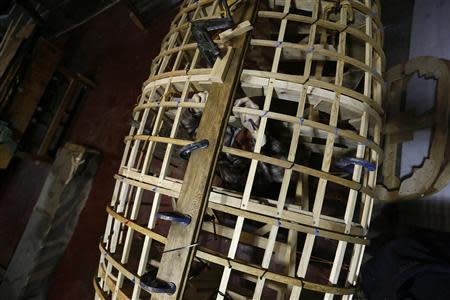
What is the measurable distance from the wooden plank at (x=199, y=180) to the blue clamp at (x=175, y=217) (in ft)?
0.09

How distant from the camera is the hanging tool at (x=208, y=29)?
1702mm

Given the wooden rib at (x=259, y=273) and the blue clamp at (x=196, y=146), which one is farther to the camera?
the blue clamp at (x=196, y=146)

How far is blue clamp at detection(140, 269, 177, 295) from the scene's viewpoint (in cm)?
151

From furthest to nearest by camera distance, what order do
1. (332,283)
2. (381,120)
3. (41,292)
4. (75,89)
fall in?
(75,89) → (41,292) → (381,120) → (332,283)

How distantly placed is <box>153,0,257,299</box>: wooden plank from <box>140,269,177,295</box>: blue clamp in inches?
0.9

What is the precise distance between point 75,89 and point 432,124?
6.04 metres

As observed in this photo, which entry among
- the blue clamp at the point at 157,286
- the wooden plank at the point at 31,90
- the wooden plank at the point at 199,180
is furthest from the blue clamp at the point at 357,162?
the wooden plank at the point at 31,90

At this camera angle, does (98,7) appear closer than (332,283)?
No

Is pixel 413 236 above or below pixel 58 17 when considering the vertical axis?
below

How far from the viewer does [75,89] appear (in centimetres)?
561

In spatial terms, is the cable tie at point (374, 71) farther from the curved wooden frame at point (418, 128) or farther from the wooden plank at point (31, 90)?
the wooden plank at point (31, 90)

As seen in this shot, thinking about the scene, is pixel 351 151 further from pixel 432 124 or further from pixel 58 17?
pixel 58 17

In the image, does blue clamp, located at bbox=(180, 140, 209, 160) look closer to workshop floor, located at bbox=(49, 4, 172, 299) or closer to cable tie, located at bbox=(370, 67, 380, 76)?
cable tie, located at bbox=(370, 67, 380, 76)

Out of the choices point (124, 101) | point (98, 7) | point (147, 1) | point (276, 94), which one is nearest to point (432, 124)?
point (276, 94)
